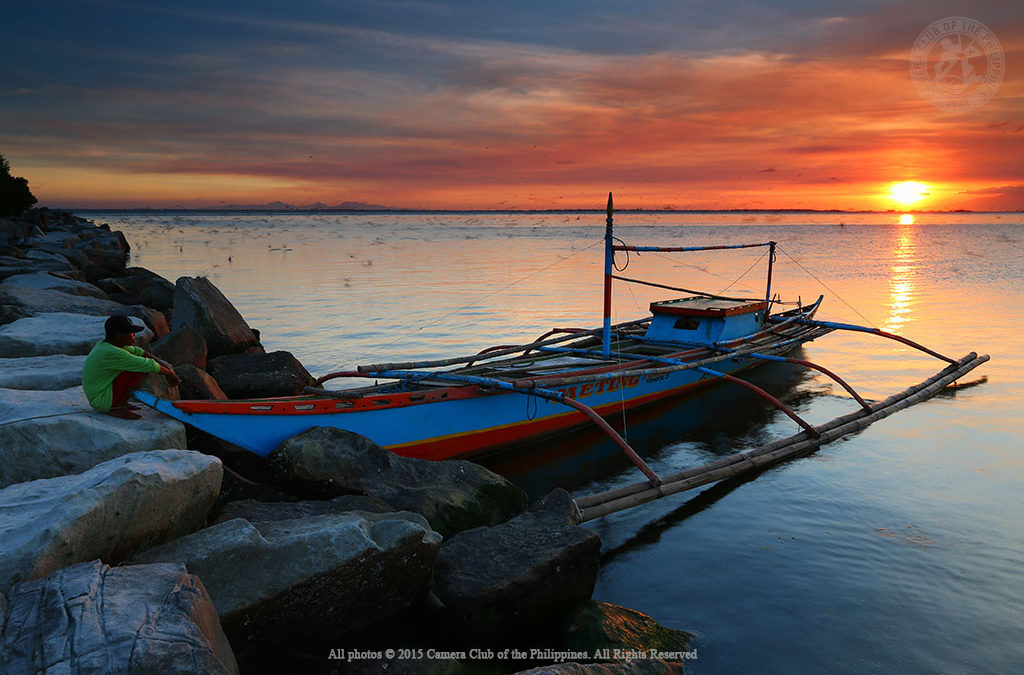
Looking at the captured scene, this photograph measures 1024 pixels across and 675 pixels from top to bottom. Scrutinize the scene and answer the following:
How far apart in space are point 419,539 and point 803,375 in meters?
16.8

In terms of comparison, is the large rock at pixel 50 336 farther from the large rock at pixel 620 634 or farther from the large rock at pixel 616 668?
the large rock at pixel 616 668

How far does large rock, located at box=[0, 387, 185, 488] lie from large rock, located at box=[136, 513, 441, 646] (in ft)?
6.42

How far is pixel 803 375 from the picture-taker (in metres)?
19.7

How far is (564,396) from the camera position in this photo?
1104cm

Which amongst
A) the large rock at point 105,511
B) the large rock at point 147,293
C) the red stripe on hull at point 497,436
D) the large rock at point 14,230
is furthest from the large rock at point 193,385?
the large rock at point 14,230

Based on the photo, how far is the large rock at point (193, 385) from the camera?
30.8 ft

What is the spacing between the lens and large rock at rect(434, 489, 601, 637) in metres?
6.21

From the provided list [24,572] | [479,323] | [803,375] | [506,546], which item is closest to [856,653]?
[506,546]

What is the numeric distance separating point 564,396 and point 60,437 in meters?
7.01

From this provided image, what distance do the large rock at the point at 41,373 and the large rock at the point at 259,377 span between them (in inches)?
82.3

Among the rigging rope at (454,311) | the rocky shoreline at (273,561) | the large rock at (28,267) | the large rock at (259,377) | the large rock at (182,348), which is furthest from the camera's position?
the rigging rope at (454,311)

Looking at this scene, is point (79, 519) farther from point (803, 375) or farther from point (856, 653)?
point (803, 375)

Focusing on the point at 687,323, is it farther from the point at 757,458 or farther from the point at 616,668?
the point at 616,668

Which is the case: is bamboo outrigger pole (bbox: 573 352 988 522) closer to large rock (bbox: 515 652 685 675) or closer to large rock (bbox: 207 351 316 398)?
large rock (bbox: 515 652 685 675)
